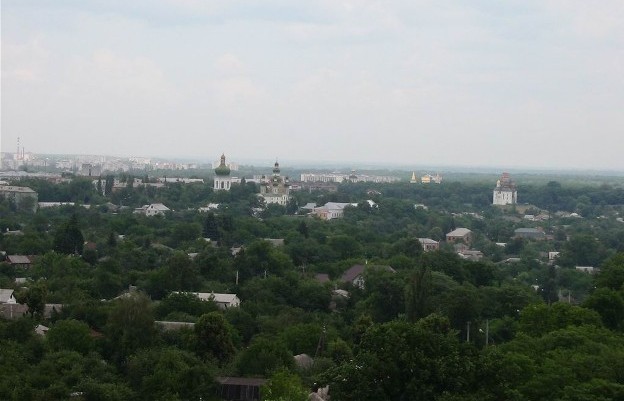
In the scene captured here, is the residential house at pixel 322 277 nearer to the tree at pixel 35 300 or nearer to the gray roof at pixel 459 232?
the tree at pixel 35 300

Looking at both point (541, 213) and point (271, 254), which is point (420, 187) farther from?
point (271, 254)

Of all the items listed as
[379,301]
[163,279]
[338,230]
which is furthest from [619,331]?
[338,230]

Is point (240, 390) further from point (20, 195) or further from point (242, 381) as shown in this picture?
point (20, 195)

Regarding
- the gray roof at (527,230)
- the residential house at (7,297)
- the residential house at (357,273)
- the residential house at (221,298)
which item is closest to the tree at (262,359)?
the residential house at (221,298)

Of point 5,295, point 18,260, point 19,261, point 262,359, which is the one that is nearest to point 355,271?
point 19,261

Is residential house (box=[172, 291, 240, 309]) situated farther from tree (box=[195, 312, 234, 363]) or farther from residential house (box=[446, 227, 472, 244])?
residential house (box=[446, 227, 472, 244])

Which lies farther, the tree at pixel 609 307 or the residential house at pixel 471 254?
the residential house at pixel 471 254
